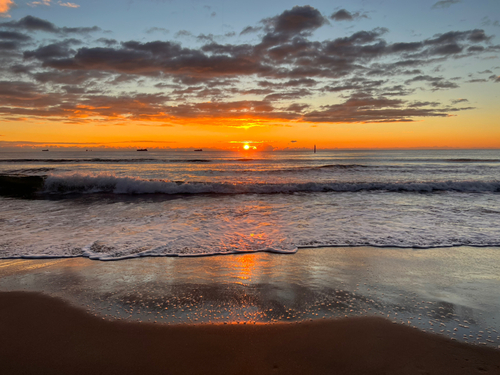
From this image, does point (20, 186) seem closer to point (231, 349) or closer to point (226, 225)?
point (226, 225)

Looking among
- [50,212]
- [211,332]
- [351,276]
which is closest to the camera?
[211,332]

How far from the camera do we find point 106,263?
4.91 metres

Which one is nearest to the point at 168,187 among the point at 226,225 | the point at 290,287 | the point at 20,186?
the point at 20,186

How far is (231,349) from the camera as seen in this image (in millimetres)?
2633

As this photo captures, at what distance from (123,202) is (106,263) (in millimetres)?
8011

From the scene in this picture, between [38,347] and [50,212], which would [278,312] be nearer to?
[38,347]

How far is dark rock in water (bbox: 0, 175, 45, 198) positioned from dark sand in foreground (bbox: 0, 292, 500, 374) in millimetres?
13959

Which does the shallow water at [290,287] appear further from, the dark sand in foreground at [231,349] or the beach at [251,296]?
the dark sand in foreground at [231,349]

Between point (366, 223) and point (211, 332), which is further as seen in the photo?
point (366, 223)

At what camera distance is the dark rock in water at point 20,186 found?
1446 cm

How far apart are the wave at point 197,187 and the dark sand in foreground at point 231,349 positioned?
12.3 m

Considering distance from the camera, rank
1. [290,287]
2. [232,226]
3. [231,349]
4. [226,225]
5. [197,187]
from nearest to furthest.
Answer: [231,349] → [290,287] → [232,226] → [226,225] → [197,187]

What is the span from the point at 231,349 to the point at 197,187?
13.6m

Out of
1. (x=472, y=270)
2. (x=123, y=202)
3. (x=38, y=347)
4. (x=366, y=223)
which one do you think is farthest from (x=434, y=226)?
(x=123, y=202)
